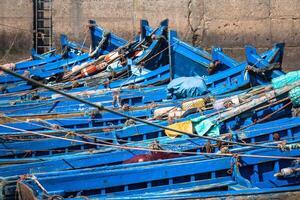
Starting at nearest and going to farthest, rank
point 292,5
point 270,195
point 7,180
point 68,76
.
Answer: point 270,195, point 7,180, point 68,76, point 292,5

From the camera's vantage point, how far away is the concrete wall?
14250 mm

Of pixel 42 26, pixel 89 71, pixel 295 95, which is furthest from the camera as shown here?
pixel 42 26

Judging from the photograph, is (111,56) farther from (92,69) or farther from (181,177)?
(181,177)

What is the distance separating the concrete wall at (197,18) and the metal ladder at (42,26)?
0.29m

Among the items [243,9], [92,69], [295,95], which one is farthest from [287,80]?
[243,9]

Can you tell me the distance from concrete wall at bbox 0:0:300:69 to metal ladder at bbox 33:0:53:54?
11.3 inches

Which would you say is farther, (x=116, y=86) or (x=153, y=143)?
(x=116, y=86)

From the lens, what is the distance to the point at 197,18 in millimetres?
14539

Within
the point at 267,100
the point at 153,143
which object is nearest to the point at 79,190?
the point at 153,143

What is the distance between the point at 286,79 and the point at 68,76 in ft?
19.0

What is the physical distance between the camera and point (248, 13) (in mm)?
14266

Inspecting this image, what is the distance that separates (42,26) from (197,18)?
4965mm

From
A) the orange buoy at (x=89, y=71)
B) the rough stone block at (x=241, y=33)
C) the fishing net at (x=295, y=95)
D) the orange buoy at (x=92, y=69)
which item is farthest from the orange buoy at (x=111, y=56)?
the fishing net at (x=295, y=95)

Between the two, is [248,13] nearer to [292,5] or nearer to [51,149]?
[292,5]
